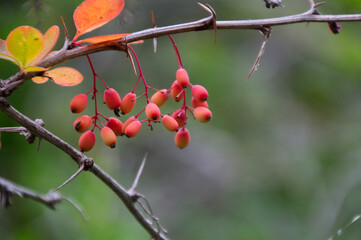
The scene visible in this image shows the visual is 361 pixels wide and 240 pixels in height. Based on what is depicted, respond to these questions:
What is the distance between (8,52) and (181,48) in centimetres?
269

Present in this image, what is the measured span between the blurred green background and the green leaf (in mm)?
1260

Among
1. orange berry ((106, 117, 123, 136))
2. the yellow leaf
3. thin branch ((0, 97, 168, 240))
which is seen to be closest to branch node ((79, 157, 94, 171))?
thin branch ((0, 97, 168, 240))

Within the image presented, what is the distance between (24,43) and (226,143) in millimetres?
2998

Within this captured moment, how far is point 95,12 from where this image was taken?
962 mm

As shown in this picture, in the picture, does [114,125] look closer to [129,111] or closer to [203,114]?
[129,111]

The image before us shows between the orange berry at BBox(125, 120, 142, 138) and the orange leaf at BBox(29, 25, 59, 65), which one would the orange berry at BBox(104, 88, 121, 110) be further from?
the orange leaf at BBox(29, 25, 59, 65)

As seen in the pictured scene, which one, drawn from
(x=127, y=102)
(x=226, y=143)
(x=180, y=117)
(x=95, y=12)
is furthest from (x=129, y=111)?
(x=226, y=143)

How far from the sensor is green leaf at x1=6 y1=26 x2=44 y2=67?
0.91 m

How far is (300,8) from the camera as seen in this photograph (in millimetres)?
3367

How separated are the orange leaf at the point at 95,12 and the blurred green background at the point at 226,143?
4.12 ft

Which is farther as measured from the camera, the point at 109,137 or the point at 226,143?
the point at 226,143

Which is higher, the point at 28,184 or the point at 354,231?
the point at 28,184

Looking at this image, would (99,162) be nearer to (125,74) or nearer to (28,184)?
(28,184)

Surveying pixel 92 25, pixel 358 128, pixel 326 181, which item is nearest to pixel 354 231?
pixel 326 181
